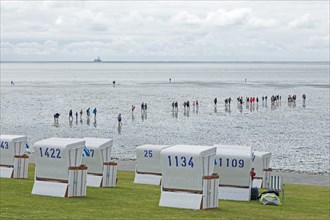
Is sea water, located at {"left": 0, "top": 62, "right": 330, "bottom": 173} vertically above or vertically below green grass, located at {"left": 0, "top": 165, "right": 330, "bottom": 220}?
above

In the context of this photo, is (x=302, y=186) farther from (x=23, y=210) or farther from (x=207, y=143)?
(x=207, y=143)

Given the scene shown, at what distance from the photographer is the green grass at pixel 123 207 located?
72.6 feet

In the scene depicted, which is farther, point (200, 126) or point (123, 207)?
point (200, 126)

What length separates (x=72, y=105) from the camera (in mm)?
128625

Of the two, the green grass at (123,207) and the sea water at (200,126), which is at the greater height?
the sea water at (200,126)

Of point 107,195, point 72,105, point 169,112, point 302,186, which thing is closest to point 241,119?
point 169,112

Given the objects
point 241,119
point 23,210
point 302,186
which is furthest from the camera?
point 241,119

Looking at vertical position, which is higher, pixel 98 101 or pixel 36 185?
pixel 98 101

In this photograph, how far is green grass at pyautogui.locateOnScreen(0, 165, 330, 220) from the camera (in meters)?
22.1

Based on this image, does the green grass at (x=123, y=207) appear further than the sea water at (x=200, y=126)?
No

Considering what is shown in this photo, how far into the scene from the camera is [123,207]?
2414 centimetres

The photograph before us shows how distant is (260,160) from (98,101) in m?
106

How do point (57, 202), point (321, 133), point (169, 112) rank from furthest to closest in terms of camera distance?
1. point (169, 112)
2. point (321, 133)
3. point (57, 202)

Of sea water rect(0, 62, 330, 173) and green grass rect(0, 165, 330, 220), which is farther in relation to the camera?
sea water rect(0, 62, 330, 173)
